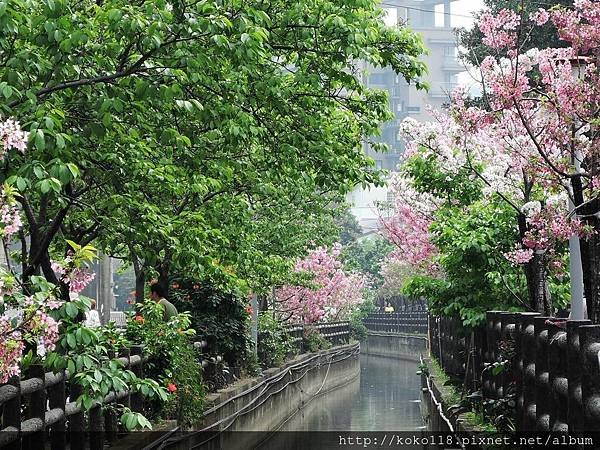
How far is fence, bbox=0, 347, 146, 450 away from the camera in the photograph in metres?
7.10

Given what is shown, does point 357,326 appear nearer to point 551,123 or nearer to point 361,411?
point 361,411

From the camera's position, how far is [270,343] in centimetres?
2480

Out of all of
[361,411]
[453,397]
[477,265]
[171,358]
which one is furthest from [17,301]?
[361,411]

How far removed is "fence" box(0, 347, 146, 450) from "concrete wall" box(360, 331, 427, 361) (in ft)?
113

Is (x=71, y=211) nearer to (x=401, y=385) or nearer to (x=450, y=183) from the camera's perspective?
(x=450, y=183)

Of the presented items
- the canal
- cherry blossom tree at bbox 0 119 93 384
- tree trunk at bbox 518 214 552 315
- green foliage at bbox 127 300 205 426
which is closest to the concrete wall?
the canal

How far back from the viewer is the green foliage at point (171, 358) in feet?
39.7

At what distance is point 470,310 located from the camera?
1438 centimetres

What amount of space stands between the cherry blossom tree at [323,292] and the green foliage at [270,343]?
8.61 feet

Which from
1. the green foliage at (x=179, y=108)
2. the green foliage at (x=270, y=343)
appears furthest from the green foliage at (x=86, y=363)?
the green foliage at (x=270, y=343)

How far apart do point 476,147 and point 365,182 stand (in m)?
4.24

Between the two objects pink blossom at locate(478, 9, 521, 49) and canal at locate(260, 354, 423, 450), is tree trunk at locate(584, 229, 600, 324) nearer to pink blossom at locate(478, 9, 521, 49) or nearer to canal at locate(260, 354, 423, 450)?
pink blossom at locate(478, 9, 521, 49)

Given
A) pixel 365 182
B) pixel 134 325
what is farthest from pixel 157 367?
pixel 365 182

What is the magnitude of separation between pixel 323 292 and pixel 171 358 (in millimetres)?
27470
